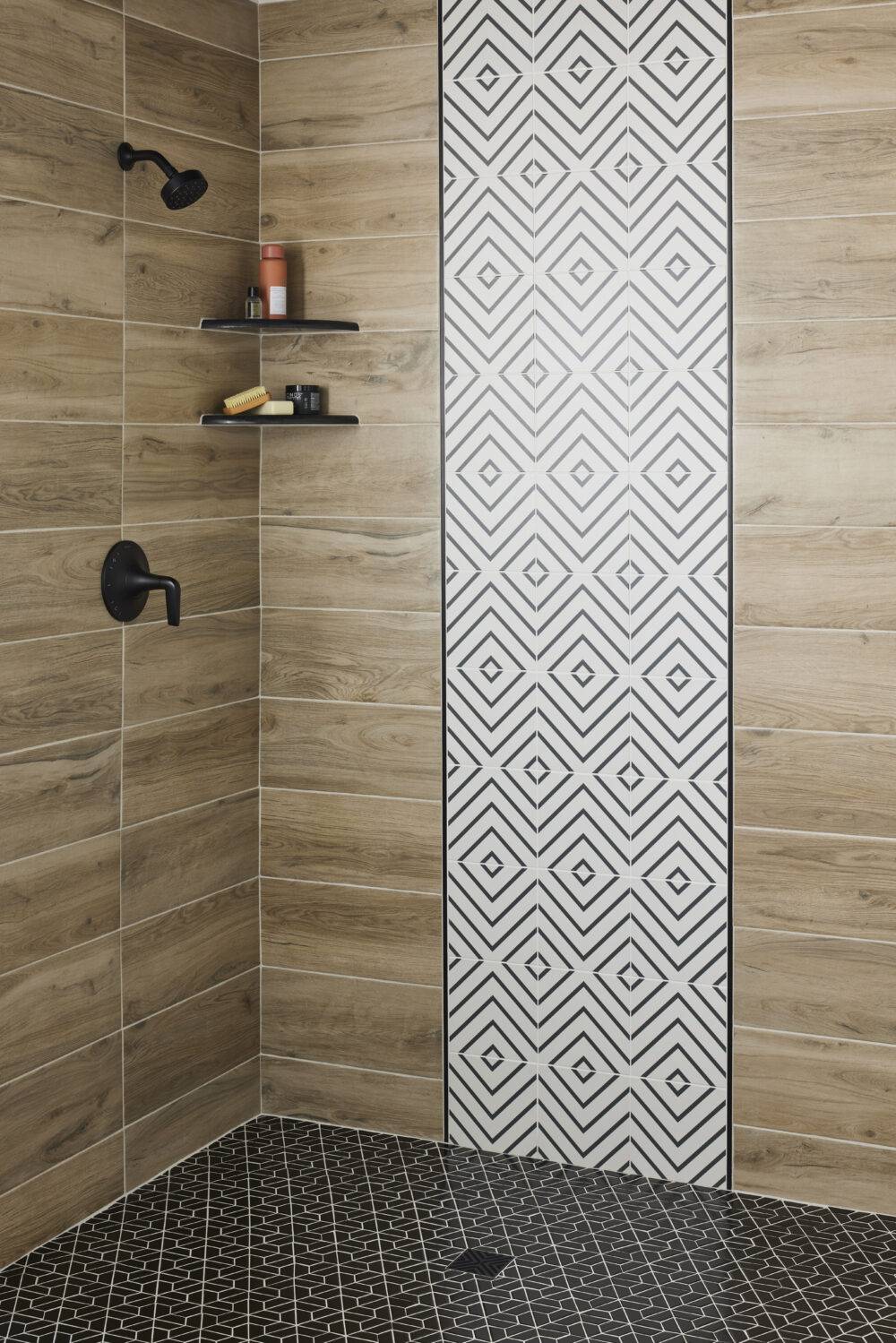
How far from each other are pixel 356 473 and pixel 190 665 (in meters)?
0.53

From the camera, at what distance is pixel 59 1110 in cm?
269

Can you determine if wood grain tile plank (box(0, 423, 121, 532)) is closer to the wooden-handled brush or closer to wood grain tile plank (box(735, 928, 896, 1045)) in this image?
the wooden-handled brush

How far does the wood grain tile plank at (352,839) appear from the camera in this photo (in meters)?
3.12

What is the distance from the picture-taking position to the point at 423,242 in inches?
119

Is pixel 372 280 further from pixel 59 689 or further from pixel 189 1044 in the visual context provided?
pixel 189 1044

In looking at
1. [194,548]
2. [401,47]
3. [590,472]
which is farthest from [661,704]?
[401,47]

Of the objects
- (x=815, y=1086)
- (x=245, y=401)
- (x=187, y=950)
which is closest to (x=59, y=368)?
(x=245, y=401)

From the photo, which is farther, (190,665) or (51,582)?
(190,665)

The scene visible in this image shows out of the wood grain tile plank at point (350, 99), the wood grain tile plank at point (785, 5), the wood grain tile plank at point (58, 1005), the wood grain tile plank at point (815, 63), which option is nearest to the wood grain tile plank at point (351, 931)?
the wood grain tile plank at point (58, 1005)

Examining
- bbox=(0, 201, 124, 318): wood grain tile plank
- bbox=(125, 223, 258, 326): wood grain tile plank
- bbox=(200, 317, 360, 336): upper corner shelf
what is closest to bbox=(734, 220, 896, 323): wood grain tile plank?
bbox=(200, 317, 360, 336): upper corner shelf

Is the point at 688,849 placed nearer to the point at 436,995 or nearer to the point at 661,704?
the point at 661,704

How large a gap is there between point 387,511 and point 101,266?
752mm

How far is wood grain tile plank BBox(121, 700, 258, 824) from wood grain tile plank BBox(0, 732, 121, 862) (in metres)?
0.06

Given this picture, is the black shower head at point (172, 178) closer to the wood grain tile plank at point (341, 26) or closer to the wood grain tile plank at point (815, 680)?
the wood grain tile plank at point (341, 26)
